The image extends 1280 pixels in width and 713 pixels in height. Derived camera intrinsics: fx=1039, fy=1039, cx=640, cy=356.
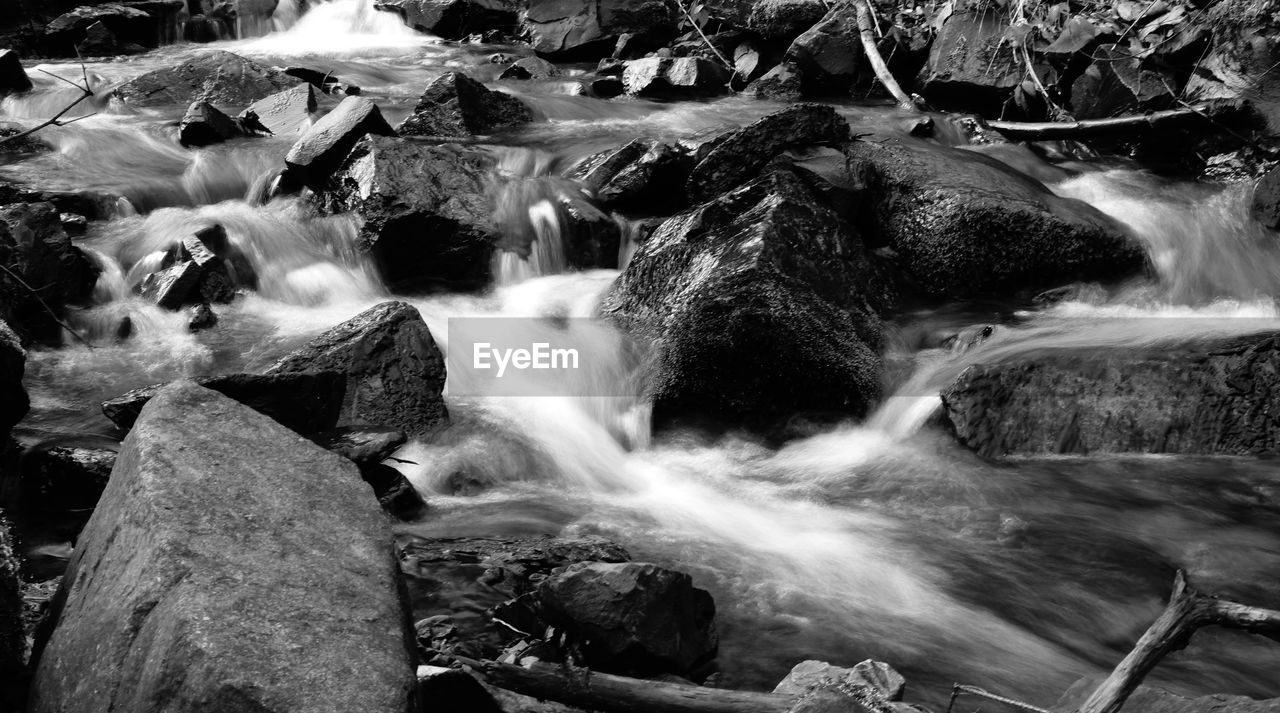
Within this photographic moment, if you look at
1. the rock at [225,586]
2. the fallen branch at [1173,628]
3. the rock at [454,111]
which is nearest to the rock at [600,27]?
the rock at [454,111]

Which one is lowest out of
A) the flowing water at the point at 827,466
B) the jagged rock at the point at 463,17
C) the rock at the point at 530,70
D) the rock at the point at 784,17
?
the flowing water at the point at 827,466

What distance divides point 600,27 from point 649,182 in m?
6.11

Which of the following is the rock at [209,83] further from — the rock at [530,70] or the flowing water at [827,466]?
the rock at [530,70]

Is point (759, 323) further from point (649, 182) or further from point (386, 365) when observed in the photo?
point (649, 182)

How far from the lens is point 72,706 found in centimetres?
242

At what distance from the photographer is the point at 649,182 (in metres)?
8.09

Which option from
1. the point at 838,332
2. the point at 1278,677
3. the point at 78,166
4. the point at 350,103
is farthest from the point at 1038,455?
the point at 78,166

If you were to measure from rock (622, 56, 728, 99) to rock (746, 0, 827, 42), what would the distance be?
30.1 inches

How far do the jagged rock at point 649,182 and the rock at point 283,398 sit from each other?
3.64 m

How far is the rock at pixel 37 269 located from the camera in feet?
21.0

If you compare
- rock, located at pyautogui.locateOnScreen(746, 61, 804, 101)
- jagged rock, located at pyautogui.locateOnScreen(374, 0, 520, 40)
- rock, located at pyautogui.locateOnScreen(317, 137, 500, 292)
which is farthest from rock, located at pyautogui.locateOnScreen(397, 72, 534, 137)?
jagged rock, located at pyautogui.locateOnScreen(374, 0, 520, 40)

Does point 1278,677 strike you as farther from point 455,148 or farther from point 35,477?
point 455,148

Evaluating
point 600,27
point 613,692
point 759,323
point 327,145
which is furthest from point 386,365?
point 600,27

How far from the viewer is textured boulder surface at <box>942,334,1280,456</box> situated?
5.57 metres
